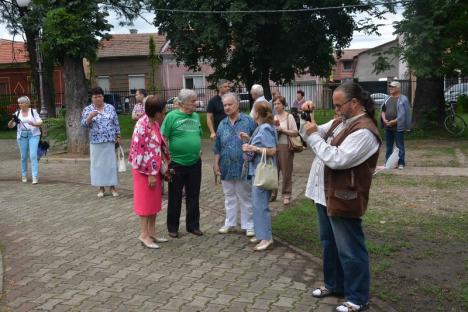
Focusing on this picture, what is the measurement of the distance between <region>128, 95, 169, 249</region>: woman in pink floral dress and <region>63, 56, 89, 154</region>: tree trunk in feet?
29.7

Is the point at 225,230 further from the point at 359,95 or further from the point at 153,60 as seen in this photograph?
the point at 153,60

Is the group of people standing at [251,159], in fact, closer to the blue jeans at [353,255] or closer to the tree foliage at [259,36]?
the blue jeans at [353,255]

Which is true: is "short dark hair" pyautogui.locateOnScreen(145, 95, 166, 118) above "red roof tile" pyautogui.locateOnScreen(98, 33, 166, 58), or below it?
below

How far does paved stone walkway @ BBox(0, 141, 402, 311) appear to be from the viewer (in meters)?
A: 4.85

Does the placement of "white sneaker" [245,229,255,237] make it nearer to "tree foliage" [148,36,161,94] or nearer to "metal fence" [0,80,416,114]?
"metal fence" [0,80,416,114]

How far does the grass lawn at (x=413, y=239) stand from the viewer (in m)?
5.02

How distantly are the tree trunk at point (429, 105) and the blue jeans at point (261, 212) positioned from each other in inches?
558

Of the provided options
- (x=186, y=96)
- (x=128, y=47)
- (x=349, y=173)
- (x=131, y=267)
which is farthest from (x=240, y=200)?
(x=128, y=47)

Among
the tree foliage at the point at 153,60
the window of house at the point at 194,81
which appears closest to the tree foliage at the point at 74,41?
the tree foliage at the point at 153,60

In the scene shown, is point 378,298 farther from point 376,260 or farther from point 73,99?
point 73,99

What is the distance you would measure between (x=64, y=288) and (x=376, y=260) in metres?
3.13

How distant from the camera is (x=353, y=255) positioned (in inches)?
173

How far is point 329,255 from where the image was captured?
15.9 ft

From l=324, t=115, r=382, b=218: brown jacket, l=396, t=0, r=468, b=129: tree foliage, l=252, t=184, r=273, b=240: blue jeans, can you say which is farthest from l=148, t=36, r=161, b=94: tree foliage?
l=324, t=115, r=382, b=218: brown jacket
